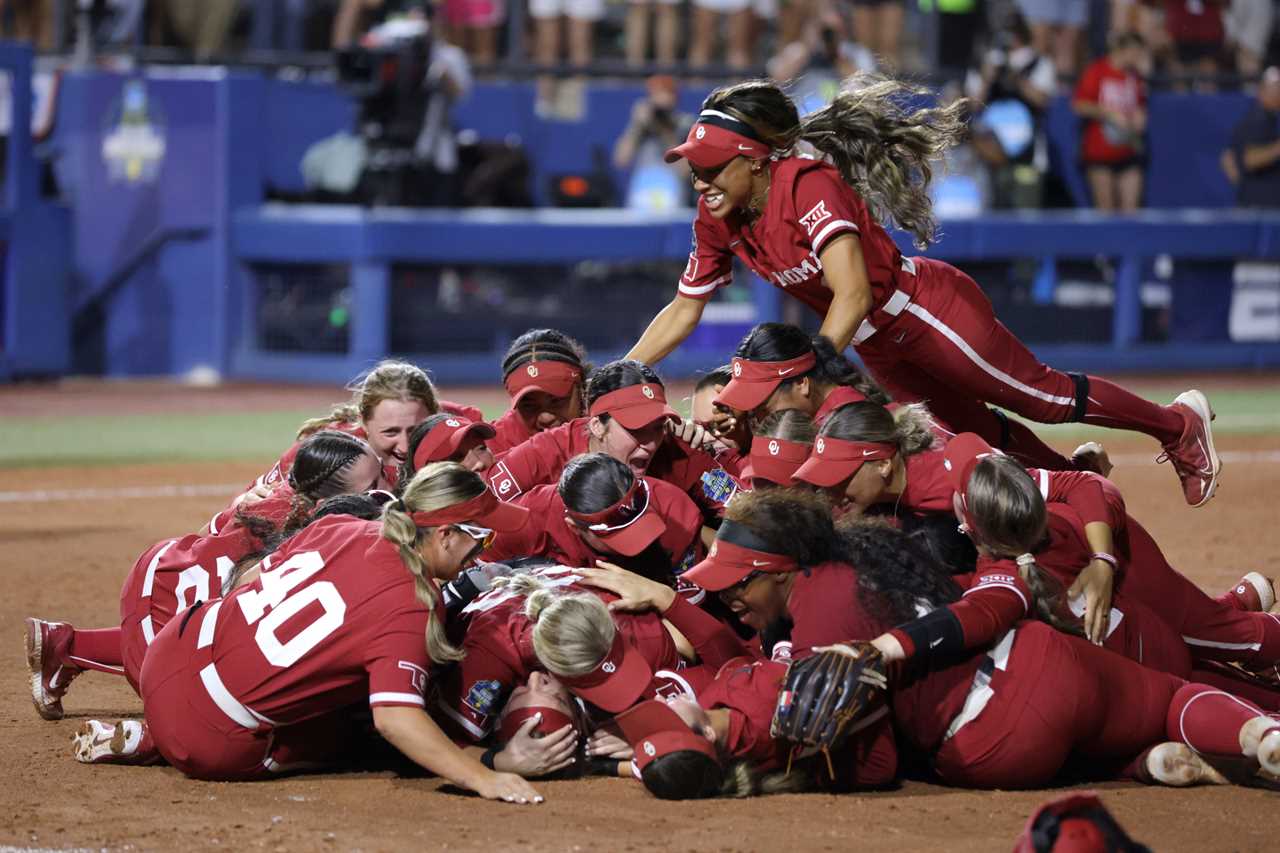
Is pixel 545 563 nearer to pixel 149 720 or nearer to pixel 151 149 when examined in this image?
pixel 149 720

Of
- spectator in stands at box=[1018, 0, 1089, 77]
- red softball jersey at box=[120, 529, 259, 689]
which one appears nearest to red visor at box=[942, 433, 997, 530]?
red softball jersey at box=[120, 529, 259, 689]

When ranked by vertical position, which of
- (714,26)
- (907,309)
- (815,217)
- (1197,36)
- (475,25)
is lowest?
(907,309)

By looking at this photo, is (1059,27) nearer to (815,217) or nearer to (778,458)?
(815,217)

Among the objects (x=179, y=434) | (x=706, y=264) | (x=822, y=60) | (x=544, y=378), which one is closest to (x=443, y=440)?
(x=544, y=378)

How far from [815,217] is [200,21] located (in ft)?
36.7

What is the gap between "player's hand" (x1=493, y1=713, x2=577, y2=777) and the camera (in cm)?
473

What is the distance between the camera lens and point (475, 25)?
1603 cm

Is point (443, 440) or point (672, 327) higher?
point (672, 327)

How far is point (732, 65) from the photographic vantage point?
54.0 ft

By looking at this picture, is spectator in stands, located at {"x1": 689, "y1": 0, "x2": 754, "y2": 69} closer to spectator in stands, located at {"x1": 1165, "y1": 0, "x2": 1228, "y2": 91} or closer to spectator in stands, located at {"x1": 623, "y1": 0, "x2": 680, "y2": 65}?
spectator in stands, located at {"x1": 623, "y1": 0, "x2": 680, "y2": 65}

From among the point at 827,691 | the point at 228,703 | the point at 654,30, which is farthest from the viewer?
the point at 654,30

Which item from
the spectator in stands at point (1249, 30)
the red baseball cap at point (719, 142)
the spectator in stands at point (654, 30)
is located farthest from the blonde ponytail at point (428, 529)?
the spectator in stands at point (1249, 30)

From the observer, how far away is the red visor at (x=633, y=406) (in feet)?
18.9

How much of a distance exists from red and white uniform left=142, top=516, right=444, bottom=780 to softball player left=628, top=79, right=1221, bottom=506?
1.69 metres
